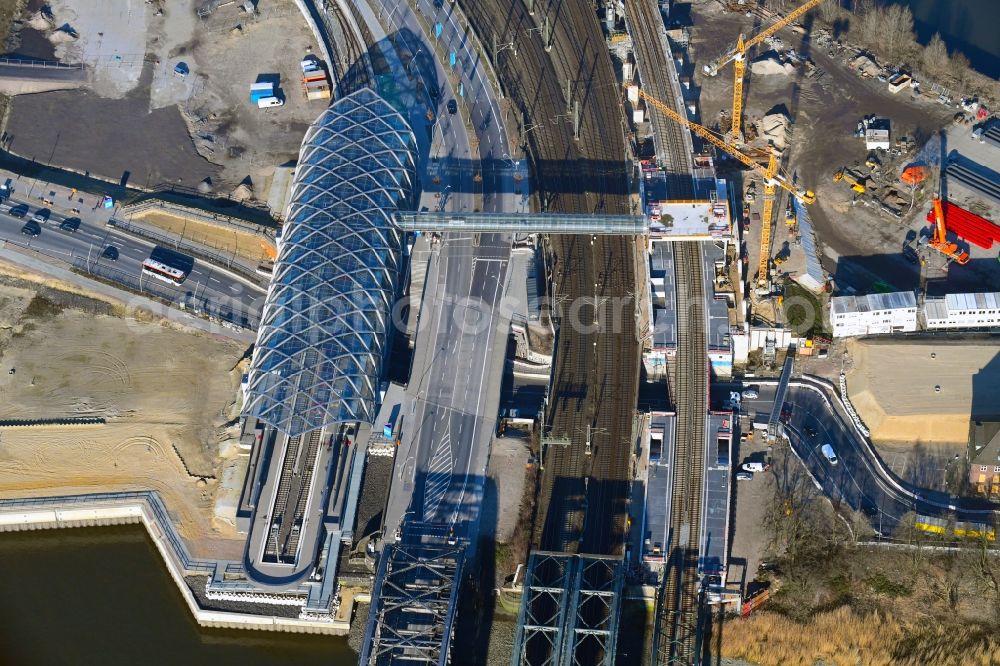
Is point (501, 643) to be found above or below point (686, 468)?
below

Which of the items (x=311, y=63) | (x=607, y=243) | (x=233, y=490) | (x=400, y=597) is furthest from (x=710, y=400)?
(x=311, y=63)

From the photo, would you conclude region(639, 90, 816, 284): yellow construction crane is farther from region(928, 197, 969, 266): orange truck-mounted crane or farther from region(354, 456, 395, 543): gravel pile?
region(354, 456, 395, 543): gravel pile

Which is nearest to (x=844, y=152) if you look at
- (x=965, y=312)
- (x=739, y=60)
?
(x=739, y=60)

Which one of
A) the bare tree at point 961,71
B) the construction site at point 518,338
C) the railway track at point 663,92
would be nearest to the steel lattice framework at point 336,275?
the construction site at point 518,338

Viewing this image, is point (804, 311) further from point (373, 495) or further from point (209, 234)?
point (209, 234)

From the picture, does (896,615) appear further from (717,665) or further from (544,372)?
(544,372)

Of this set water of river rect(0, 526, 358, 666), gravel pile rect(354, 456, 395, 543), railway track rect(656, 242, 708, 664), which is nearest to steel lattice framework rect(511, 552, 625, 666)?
railway track rect(656, 242, 708, 664)
